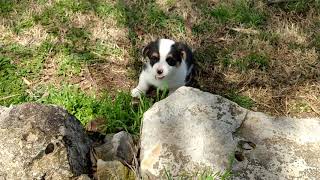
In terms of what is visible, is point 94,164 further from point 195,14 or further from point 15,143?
point 195,14

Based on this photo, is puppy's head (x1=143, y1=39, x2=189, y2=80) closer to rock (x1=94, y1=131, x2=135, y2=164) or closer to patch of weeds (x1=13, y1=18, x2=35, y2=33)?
rock (x1=94, y1=131, x2=135, y2=164)

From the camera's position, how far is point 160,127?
360cm

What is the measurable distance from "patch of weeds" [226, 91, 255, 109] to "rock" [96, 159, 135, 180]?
201 centimetres

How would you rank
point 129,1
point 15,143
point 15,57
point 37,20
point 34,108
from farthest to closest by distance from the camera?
point 129,1, point 37,20, point 15,57, point 34,108, point 15,143

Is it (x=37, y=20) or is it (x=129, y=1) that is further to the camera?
(x=129, y=1)

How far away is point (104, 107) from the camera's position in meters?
4.75

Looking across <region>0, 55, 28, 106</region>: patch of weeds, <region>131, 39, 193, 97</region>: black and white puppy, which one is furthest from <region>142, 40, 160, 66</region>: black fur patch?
<region>0, 55, 28, 106</region>: patch of weeds

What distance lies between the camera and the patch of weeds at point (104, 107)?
4.47m

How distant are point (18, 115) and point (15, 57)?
7.50 feet

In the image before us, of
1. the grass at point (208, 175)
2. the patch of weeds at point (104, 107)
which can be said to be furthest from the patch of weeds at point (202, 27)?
the grass at point (208, 175)

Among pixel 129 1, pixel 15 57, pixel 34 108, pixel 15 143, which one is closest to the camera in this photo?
pixel 15 143

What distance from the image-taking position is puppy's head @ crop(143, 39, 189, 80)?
16.5 feet

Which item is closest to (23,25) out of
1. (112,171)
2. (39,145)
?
(39,145)

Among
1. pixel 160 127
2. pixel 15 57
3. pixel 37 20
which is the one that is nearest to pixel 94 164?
pixel 160 127
